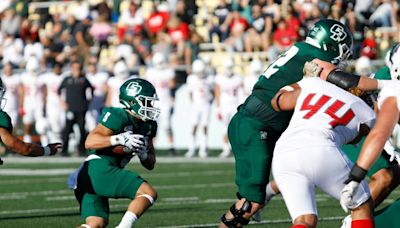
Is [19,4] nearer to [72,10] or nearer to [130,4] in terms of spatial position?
[72,10]

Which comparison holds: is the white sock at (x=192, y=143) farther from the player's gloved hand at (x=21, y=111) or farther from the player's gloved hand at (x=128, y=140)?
the player's gloved hand at (x=128, y=140)

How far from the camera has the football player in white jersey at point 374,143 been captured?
5.78m

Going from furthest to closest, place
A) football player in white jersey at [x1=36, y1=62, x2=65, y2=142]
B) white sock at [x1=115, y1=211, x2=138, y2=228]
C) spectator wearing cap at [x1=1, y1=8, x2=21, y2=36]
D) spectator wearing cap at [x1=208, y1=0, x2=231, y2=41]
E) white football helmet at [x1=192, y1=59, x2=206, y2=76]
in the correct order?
spectator wearing cap at [x1=1, y1=8, x2=21, y2=36] < spectator wearing cap at [x1=208, y1=0, x2=231, y2=41] < football player in white jersey at [x1=36, y1=62, x2=65, y2=142] < white football helmet at [x1=192, y1=59, x2=206, y2=76] < white sock at [x1=115, y1=211, x2=138, y2=228]

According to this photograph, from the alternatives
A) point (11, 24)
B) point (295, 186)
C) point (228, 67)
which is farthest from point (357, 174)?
point (11, 24)

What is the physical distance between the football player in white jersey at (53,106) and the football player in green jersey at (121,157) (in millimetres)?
12863

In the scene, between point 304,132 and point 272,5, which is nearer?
point 304,132

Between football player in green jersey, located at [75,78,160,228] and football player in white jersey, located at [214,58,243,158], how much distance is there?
12.0 meters

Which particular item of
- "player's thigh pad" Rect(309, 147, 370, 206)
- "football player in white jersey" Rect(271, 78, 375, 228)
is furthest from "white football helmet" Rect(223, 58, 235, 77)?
"player's thigh pad" Rect(309, 147, 370, 206)

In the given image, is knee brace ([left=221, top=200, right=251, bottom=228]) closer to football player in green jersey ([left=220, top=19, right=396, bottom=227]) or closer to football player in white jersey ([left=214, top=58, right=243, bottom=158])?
football player in green jersey ([left=220, top=19, right=396, bottom=227])

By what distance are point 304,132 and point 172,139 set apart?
1341 centimetres

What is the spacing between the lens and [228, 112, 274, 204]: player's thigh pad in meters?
7.80

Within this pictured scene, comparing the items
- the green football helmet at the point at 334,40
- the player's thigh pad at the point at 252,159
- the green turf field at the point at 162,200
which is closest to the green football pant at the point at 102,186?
the player's thigh pad at the point at 252,159

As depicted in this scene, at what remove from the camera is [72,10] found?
25.7 metres

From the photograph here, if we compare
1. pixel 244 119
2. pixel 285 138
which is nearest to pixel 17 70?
pixel 244 119
